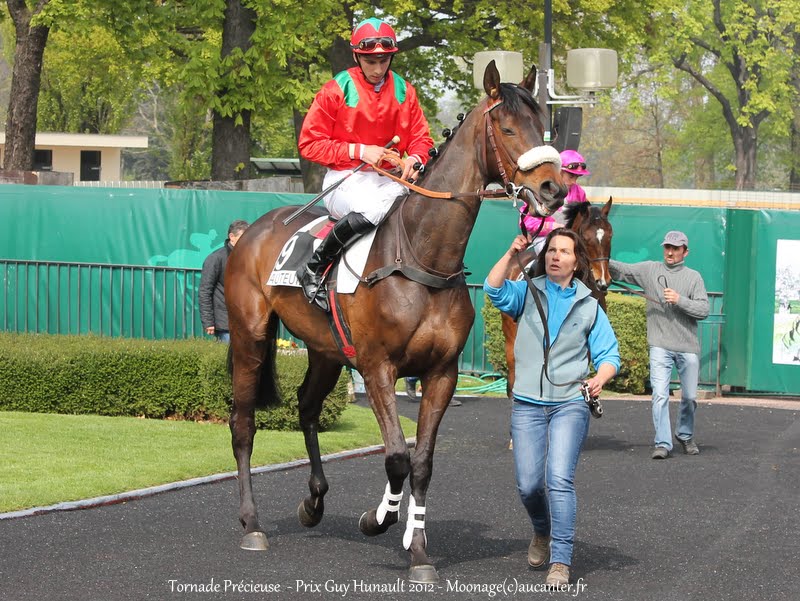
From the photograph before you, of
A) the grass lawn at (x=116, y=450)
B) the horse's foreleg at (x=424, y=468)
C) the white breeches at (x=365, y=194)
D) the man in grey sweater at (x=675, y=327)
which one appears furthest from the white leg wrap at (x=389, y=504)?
the man in grey sweater at (x=675, y=327)

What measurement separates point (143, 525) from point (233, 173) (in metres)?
17.9

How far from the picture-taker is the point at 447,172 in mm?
6520

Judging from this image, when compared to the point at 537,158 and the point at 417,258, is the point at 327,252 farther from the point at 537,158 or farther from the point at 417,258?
the point at 537,158

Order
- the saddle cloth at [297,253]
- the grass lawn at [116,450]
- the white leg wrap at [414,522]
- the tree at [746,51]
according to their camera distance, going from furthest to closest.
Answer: the tree at [746,51] → the grass lawn at [116,450] → the saddle cloth at [297,253] → the white leg wrap at [414,522]

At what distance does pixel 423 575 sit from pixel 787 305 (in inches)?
398

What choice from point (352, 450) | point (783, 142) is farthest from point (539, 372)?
point (783, 142)

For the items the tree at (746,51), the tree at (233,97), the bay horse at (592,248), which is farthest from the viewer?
the tree at (746,51)

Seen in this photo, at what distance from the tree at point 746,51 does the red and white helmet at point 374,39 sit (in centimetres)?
3911

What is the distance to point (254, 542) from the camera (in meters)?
6.98

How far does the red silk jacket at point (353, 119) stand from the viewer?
6.93 metres

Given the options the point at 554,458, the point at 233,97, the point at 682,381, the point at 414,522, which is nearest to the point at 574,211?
the point at 682,381

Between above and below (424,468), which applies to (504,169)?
above

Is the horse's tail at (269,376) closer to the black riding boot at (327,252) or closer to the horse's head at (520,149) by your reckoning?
the black riding boot at (327,252)

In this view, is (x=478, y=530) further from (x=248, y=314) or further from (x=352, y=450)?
(x=352, y=450)
